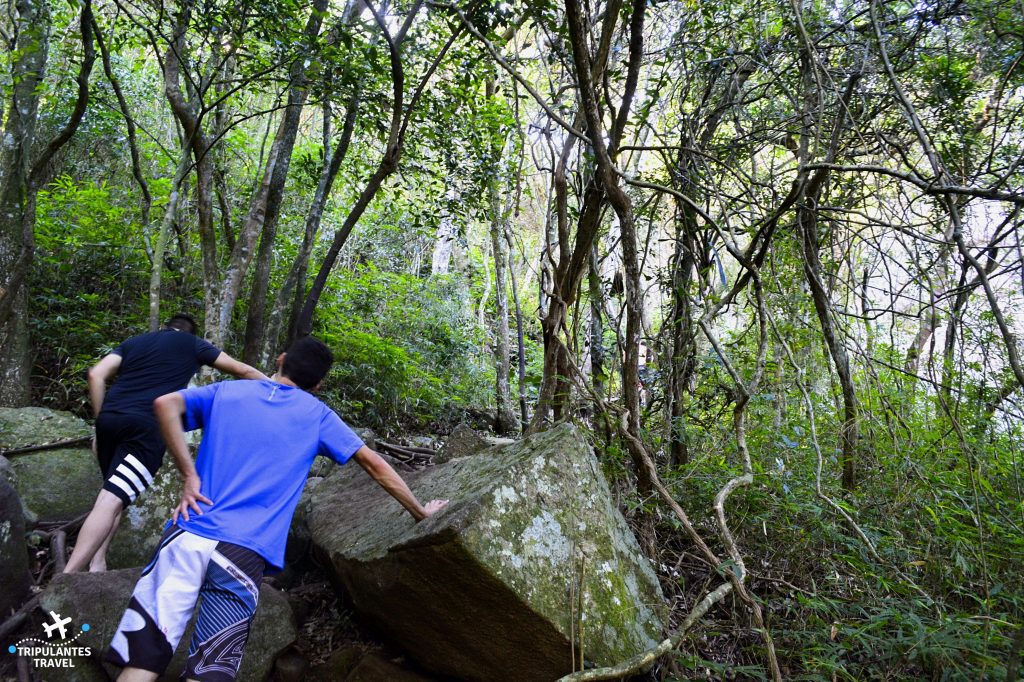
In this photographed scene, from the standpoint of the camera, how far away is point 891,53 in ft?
15.7

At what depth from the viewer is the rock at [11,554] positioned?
3.51m

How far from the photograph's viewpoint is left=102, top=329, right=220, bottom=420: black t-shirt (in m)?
3.80

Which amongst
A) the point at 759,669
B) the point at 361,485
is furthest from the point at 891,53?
the point at 361,485

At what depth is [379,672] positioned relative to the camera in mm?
3033

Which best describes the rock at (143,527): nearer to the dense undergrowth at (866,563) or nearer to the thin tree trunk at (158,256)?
the thin tree trunk at (158,256)

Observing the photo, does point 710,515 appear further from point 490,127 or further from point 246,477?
point 490,127

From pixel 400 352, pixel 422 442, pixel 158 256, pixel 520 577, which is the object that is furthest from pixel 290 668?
pixel 400 352

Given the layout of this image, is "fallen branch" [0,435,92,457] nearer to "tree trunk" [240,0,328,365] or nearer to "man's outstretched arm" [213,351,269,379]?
"tree trunk" [240,0,328,365]

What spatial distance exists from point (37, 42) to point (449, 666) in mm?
6711

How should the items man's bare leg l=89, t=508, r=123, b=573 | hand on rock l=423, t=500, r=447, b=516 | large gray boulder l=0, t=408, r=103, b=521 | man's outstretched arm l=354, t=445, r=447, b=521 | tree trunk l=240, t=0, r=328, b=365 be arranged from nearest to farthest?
man's outstretched arm l=354, t=445, r=447, b=521 → hand on rock l=423, t=500, r=447, b=516 → man's bare leg l=89, t=508, r=123, b=573 → large gray boulder l=0, t=408, r=103, b=521 → tree trunk l=240, t=0, r=328, b=365

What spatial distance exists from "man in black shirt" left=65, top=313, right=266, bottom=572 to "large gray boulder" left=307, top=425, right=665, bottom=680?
144 centimetres

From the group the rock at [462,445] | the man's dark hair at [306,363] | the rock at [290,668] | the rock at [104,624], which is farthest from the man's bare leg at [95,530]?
the rock at [462,445]

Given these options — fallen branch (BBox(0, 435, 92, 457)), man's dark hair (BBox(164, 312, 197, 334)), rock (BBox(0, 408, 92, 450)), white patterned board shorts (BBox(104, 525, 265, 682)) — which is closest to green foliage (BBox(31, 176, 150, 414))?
rock (BBox(0, 408, 92, 450))

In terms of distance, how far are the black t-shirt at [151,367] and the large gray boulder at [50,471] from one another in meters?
1.56
